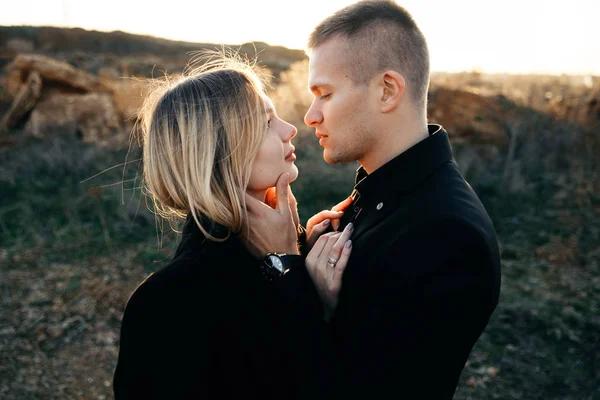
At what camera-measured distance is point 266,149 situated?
2.20m

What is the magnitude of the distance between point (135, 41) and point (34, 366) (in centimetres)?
3051

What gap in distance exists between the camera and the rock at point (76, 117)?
11617 mm

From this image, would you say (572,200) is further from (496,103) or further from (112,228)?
(112,228)

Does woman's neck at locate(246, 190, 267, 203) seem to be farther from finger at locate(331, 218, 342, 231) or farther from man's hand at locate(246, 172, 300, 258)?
finger at locate(331, 218, 342, 231)

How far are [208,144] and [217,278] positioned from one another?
58 cm

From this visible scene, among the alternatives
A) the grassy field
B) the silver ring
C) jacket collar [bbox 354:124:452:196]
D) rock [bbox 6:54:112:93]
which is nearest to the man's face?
jacket collar [bbox 354:124:452:196]

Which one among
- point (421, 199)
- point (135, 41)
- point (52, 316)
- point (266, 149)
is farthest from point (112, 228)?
point (135, 41)

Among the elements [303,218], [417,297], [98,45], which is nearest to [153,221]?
[303,218]

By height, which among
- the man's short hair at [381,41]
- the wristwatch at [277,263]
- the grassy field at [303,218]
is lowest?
the grassy field at [303,218]

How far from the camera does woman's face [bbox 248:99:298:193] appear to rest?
7.20ft

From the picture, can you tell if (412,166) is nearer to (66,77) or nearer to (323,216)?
(323,216)

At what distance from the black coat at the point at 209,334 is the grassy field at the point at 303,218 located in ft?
3.07

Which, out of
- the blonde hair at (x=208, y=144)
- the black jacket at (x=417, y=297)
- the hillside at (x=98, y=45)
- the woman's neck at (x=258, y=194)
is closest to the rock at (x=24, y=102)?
the blonde hair at (x=208, y=144)

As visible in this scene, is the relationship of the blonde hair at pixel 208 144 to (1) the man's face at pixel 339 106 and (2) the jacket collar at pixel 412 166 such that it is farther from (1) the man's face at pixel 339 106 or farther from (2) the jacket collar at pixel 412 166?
(2) the jacket collar at pixel 412 166
